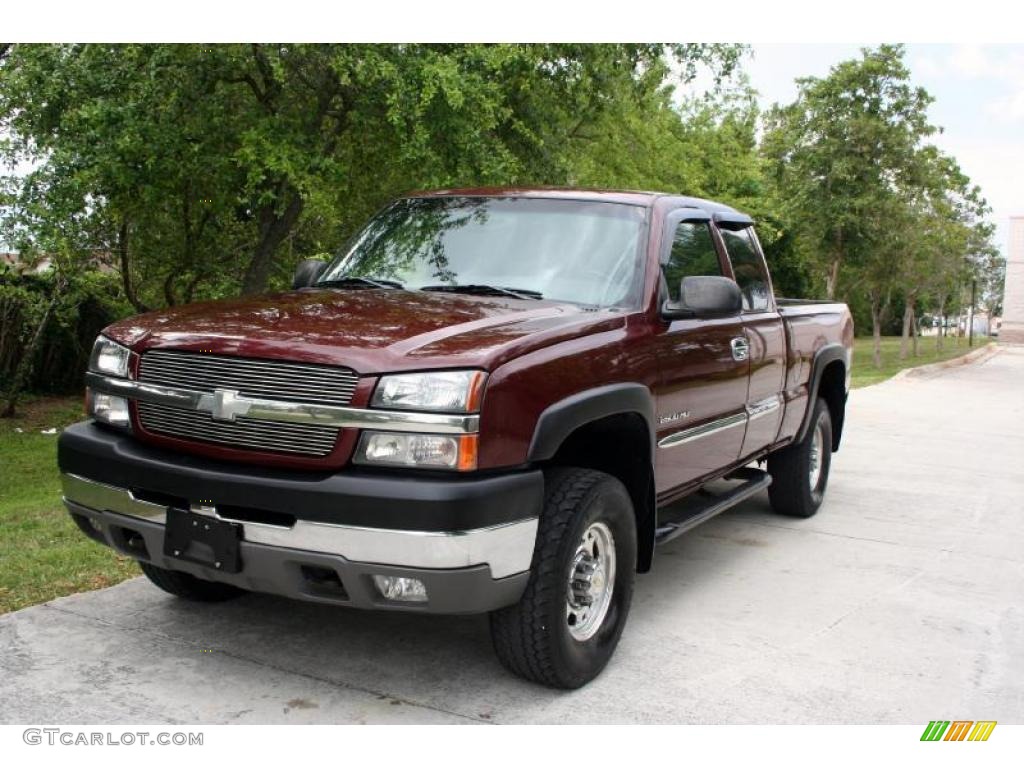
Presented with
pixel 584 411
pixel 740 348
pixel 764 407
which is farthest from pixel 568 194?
pixel 764 407

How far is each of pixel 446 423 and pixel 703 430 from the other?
206 cm

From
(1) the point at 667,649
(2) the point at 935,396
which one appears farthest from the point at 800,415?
(2) the point at 935,396

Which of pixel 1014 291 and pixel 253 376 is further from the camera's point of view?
pixel 1014 291

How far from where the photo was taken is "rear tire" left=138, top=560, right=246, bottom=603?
479 cm

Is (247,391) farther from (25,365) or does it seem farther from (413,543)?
(25,365)

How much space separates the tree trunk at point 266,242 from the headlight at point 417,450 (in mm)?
9649

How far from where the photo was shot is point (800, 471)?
23.7 feet

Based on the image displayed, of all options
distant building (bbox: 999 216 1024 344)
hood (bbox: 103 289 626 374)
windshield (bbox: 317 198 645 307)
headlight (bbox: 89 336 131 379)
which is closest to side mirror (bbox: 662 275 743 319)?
windshield (bbox: 317 198 645 307)

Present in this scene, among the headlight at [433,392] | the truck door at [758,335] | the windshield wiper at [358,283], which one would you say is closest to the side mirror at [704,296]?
the truck door at [758,335]

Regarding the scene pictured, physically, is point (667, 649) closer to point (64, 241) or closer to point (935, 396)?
point (64, 241)

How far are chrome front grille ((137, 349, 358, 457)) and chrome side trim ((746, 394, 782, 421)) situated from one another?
2.86 meters

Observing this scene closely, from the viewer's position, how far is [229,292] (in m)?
14.1

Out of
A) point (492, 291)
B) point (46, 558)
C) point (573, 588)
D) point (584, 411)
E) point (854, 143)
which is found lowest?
point (46, 558)
